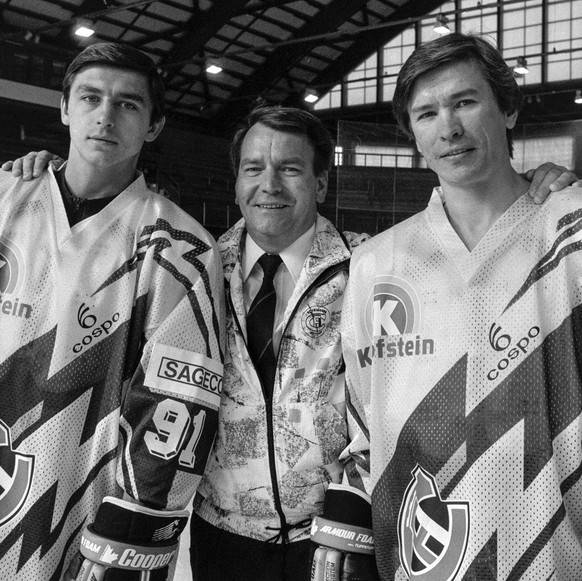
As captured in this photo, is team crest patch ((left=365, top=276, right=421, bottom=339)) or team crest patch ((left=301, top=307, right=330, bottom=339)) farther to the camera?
team crest patch ((left=301, top=307, right=330, bottom=339))

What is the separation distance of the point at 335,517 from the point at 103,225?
933mm

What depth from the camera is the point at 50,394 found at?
6.18 ft

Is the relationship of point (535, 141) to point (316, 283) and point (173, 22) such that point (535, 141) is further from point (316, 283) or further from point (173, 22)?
point (316, 283)

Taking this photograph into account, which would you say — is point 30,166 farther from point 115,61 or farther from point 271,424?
point 271,424

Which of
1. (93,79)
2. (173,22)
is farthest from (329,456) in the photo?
(173,22)

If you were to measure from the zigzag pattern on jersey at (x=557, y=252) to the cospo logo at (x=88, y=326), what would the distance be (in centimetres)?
96

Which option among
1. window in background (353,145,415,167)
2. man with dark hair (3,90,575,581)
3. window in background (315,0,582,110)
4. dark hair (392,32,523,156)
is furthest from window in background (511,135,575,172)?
dark hair (392,32,523,156)

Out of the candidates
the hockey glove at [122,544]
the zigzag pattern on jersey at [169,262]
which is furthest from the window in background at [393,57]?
the hockey glove at [122,544]

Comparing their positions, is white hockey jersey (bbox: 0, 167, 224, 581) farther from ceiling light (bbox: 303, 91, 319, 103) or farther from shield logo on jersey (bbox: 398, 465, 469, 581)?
ceiling light (bbox: 303, 91, 319, 103)

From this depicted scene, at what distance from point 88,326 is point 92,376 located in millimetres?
123

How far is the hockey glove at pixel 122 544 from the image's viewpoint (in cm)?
177

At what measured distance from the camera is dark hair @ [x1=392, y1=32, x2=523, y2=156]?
5.93 feet

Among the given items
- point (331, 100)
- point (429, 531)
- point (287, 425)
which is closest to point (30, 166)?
point (287, 425)

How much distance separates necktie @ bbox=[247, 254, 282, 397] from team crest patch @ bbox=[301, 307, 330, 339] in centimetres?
11
